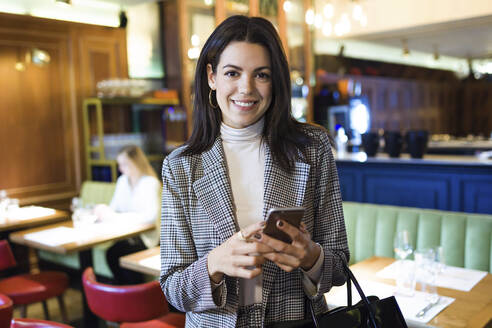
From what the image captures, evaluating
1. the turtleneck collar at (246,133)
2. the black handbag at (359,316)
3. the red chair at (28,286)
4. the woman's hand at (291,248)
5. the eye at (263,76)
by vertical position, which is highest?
the eye at (263,76)

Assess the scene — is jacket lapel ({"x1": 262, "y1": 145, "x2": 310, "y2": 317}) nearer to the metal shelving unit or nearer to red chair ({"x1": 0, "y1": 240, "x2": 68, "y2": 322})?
red chair ({"x1": 0, "y1": 240, "x2": 68, "y2": 322})

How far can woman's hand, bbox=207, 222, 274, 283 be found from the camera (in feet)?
3.27

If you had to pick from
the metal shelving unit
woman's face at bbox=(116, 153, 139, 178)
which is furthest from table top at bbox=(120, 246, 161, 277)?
the metal shelving unit

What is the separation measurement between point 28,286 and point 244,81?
272 centimetres

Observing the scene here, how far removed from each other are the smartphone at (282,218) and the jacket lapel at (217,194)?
0.17m

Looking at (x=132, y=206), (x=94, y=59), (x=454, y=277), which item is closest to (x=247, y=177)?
(x=454, y=277)

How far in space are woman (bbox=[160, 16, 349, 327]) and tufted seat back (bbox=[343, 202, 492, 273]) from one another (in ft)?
6.32

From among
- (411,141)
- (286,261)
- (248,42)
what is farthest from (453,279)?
(411,141)

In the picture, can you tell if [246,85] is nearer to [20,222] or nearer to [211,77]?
[211,77]

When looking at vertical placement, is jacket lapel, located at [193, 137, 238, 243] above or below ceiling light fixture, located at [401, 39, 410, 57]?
below

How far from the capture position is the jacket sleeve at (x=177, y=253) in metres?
1.12

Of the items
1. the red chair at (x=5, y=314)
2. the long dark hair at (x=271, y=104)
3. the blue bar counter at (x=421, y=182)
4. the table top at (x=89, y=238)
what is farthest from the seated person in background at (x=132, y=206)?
the long dark hair at (x=271, y=104)

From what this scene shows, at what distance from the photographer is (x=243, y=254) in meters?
1.01

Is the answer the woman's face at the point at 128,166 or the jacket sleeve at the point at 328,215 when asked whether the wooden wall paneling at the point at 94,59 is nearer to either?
the woman's face at the point at 128,166
